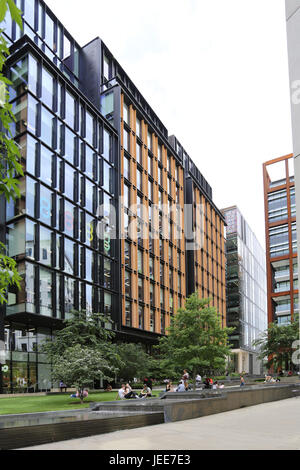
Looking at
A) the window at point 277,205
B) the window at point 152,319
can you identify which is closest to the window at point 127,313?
the window at point 152,319

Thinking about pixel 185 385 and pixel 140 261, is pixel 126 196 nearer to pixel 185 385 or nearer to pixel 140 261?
pixel 140 261

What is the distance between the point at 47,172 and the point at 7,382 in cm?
1649

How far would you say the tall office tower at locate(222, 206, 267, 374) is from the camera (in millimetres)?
97000

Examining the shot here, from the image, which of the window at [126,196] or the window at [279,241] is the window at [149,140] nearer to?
the window at [126,196]

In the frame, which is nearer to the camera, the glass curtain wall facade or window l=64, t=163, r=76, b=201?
the glass curtain wall facade

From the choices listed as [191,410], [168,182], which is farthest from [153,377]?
[191,410]

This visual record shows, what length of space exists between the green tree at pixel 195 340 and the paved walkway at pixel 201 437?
23.0 metres

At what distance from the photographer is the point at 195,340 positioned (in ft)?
130

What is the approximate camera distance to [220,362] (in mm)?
38844

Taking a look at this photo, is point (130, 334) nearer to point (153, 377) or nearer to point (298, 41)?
point (153, 377)

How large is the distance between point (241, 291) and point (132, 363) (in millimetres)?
63464

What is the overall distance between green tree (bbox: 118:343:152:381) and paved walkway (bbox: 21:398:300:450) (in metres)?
24.2

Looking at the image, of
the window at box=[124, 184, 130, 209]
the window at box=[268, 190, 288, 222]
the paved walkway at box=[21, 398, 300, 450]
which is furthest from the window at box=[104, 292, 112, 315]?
the window at box=[268, 190, 288, 222]

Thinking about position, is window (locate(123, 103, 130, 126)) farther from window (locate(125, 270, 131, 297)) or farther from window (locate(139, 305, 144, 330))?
window (locate(139, 305, 144, 330))
